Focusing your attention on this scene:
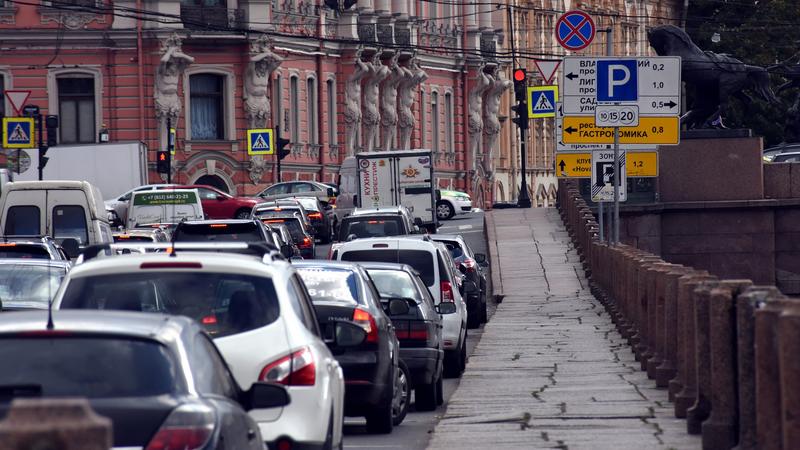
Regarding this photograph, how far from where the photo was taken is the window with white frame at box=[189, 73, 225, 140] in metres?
64.4

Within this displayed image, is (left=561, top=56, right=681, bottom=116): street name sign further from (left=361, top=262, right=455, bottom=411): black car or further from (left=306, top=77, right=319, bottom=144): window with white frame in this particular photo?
(left=306, top=77, right=319, bottom=144): window with white frame

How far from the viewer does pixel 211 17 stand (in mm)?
63812

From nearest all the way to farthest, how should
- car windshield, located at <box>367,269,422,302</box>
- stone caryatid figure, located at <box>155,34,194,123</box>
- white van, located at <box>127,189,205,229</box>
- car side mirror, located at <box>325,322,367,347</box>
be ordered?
car side mirror, located at <box>325,322,367,347</box>
car windshield, located at <box>367,269,422,302</box>
white van, located at <box>127,189,205,229</box>
stone caryatid figure, located at <box>155,34,194,123</box>

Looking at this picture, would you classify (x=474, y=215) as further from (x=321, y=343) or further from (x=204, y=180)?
(x=321, y=343)

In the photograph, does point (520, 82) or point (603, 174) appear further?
point (520, 82)

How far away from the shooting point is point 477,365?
851 inches

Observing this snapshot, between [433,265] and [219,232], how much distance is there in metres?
6.17

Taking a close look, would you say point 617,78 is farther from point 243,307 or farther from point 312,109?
point 312,109

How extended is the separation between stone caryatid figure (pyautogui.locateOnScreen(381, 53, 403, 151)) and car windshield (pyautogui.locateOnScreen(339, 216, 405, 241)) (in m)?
37.4

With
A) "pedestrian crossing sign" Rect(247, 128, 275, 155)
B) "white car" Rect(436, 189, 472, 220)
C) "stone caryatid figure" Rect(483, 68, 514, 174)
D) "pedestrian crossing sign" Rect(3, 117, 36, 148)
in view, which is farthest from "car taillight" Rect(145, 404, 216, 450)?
"stone caryatid figure" Rect(483, 68, 514, 174)

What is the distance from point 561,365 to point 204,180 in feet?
144

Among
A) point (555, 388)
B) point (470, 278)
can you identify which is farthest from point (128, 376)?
point (470, 278)

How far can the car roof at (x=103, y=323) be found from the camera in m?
7.51

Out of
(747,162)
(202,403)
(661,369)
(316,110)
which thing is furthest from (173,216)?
(202,403)
